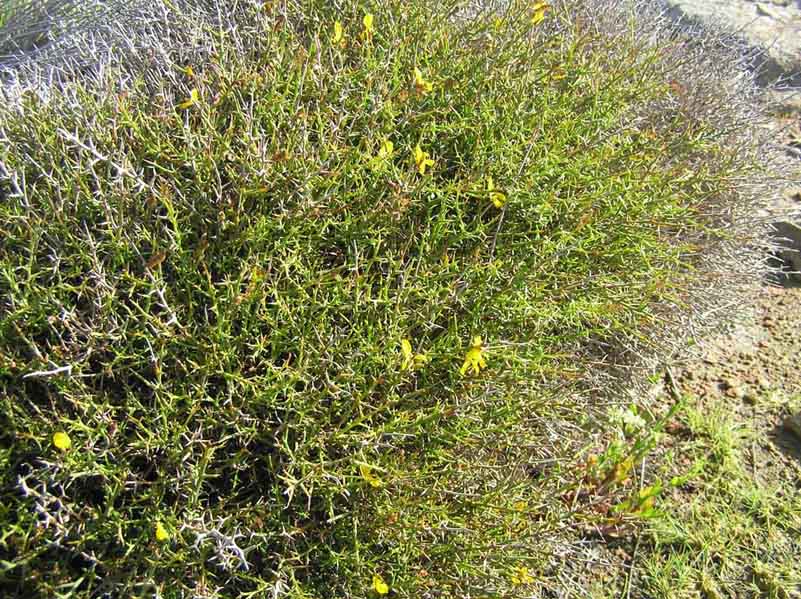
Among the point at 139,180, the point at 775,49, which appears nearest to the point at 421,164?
the point at 139,180

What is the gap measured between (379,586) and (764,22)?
5156 mm

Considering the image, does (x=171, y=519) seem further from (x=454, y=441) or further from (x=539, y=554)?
(x=539, y=554)

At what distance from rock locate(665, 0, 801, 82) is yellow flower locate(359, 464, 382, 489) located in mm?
4053

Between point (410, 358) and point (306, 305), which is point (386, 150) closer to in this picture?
point (306, 305)

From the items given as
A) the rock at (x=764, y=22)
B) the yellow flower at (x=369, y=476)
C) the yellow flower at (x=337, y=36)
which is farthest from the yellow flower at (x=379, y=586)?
the rock at (x=764, y=22)

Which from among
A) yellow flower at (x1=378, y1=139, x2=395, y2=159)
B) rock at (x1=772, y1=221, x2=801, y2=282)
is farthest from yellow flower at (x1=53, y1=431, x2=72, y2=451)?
rock at (x1=772, y1=221, x2=801, y2=282)

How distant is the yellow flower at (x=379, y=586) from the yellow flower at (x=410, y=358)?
1.62 feet

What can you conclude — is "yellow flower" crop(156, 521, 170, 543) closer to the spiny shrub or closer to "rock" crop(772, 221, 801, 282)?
the spiny shrub

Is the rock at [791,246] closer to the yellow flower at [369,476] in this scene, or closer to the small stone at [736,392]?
the small stone at [736,392]

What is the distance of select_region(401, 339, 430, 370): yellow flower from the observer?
1.76 metres

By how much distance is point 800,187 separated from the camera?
4035 millimetres

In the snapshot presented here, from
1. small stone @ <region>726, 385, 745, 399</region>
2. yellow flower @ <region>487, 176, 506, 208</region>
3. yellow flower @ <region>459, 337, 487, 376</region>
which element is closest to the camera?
yellow flower @ <region>459, 337, 487, 376</region>

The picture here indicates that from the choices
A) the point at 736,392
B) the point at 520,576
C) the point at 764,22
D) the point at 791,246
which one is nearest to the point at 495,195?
the point at 520,576

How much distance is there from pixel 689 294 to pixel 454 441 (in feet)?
4.16
